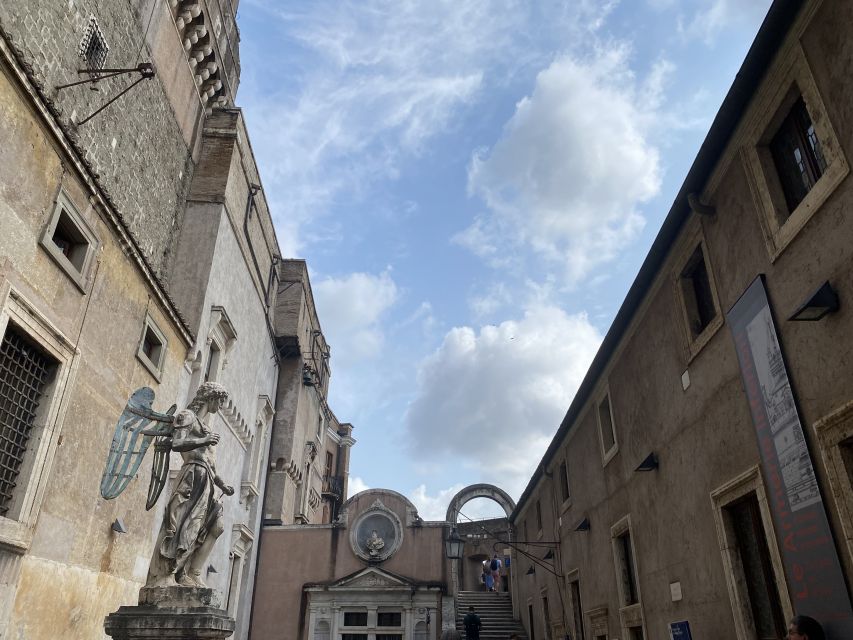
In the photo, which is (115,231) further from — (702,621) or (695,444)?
(702,621)

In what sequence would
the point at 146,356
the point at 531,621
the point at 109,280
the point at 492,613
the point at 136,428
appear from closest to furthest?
1. the point at 136,428
2. the point at 109,280
3. the point at 146,356
4. the point at 531,621
5. the point at 492,613

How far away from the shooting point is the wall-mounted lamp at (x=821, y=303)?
17.5 feet

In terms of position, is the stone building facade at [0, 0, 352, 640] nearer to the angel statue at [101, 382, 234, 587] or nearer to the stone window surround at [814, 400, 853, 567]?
the angel statue at [101, 382, 234, 587]

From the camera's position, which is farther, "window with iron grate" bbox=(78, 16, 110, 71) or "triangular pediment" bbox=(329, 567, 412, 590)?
"triangular pediment" bbox=(329, 567, 412, 590)

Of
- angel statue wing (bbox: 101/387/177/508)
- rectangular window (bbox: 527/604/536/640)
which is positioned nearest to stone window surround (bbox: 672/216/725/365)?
angel statue wing (bbox: 101/387/177/508)

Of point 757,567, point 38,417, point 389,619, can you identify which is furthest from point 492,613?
point 38,417

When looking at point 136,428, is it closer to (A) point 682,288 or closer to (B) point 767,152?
(A) point 682,288

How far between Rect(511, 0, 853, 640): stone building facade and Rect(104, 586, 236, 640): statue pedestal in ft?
18.1

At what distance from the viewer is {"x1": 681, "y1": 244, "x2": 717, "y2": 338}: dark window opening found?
8.38 metres

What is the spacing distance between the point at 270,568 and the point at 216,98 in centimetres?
1517

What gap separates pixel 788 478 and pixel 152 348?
441 inches

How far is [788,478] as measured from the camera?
5.98 m

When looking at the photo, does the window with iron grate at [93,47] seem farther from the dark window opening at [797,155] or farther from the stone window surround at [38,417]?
the dark window opening at [797,155]

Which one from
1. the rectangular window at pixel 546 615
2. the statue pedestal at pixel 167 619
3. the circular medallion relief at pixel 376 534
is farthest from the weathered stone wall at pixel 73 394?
the rectangular window at pixel 546 615
